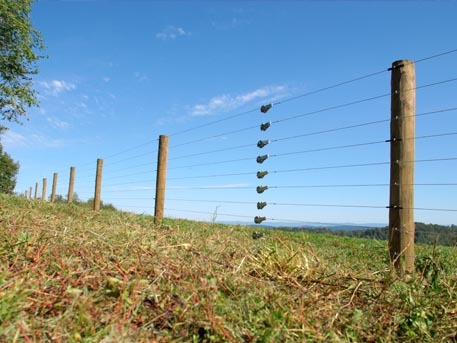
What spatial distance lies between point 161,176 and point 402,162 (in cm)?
511

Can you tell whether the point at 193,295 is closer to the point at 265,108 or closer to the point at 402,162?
the point at 402,162

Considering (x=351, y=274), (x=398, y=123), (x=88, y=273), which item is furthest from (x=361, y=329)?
(x=398, y=123)

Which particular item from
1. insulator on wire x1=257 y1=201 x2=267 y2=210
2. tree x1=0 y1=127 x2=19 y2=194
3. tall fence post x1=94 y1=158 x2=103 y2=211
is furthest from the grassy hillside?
tree x1=0 y1=127 x2=19 y2=194

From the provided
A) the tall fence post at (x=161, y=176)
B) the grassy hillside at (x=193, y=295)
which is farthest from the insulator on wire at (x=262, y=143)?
the grassy hillside at (x=193, y=295)

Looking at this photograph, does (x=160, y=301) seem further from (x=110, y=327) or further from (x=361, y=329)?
(x=361, y=329)

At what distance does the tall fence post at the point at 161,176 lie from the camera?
750cm

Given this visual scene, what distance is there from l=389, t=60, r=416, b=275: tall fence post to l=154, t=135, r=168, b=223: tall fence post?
495 cm

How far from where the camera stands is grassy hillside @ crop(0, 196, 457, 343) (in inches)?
59.8

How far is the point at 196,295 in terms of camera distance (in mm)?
1755

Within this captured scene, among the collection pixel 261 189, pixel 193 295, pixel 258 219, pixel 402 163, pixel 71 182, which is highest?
pixel 71 182

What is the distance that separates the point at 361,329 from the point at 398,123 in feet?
8.69

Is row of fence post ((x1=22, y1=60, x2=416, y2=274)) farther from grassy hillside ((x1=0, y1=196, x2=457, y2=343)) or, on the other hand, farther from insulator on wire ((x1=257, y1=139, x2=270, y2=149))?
insulator on wire ((x1=257, y1=139, x2=270, y2=149))

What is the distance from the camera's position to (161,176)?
24.8ft

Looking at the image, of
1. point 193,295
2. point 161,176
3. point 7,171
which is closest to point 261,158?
point 161,176
